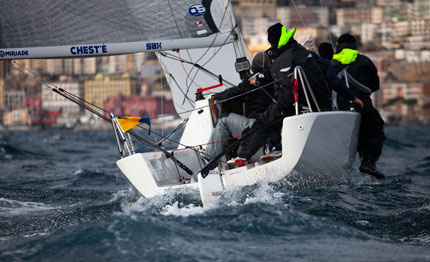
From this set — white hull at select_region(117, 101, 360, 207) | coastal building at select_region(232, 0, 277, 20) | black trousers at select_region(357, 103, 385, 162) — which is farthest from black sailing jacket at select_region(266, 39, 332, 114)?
coastal building at select_region(232, 0, 277, 20)

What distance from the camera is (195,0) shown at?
6945 millimetres

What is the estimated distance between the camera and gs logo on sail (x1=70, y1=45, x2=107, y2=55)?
6.49 metres

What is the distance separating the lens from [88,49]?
21.4 ft

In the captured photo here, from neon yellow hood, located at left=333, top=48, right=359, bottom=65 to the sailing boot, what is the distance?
0.79m

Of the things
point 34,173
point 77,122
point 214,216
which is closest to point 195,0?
point 214,216

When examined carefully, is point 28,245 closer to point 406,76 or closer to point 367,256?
point 367,256

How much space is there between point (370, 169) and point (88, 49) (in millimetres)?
2338

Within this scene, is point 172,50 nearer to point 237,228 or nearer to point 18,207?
point 18,207

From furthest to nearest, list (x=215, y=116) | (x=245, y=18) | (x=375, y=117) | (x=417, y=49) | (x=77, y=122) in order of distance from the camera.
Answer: (x=245, y=18) → (x=417, y=49) → (x=77, y=122) → (x=215, y=116) → (x=375, y=117)

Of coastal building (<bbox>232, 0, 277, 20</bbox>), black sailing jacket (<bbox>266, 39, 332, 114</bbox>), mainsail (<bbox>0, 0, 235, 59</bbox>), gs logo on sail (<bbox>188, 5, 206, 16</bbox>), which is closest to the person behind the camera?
black sailing jacket (<bbox>266, 39, 332, 114</bbox>)

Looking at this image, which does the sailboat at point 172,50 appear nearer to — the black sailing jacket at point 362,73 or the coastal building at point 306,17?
the black sailing jacket at point 362,73

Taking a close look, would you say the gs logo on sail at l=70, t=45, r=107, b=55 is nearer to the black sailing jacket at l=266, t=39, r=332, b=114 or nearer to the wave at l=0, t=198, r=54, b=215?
the wave at l=0, t=198, r=54, b=215

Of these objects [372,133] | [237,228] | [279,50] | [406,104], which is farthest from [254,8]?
[237,228]

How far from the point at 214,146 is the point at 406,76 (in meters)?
74.8
